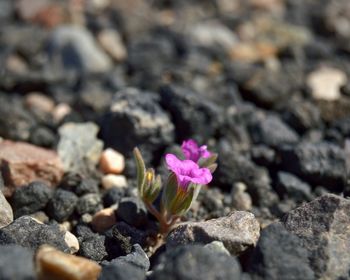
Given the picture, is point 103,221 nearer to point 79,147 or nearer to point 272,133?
point 79,147

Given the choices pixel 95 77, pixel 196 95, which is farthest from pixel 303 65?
pixel 95 77

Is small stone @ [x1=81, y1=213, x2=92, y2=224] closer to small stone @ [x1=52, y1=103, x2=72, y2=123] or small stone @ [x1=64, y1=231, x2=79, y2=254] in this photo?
small stone @ [x1=64, y1=231, x2=79, y2=254]

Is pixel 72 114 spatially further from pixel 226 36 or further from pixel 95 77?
pixel 226 36

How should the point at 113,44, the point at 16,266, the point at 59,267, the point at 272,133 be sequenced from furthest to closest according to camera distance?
the point at 113,44
the point at 272,133
the point at 59,267
the point at 16,266

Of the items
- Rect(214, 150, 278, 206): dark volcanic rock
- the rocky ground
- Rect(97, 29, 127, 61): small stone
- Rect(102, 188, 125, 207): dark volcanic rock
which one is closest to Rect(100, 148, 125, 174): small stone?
the rocky ground

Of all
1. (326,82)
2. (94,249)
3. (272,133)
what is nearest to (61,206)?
(94,249)
